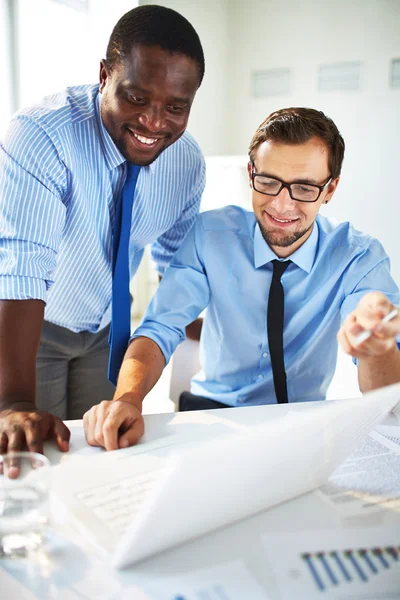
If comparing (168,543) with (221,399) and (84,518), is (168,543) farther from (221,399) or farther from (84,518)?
(221,399)

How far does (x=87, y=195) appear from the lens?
1515mm

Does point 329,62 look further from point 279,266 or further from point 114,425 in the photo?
point 114,425

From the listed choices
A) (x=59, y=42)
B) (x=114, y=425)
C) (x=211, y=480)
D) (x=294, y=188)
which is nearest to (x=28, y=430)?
(x=114, y=425)

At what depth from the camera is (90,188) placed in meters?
1.51

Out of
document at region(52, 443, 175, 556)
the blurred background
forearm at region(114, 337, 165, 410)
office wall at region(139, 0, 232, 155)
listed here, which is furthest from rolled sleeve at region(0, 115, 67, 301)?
office wall at region(139, 0, 232, 155)

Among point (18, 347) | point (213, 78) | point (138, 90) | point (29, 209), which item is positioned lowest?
point (18, 347)

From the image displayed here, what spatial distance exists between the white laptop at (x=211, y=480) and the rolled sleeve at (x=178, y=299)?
0.56 meters

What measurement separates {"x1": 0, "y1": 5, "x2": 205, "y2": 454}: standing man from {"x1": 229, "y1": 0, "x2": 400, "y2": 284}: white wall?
3.56 m

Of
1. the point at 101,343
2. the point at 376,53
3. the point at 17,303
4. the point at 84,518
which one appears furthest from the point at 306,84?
the point at 84,518

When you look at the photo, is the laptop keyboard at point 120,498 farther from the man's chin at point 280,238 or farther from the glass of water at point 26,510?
the man's chin at point 280,238

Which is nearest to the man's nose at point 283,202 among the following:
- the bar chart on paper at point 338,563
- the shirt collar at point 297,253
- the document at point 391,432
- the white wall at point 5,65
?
the shirt collar at point 297,253

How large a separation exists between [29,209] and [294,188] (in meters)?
0.67

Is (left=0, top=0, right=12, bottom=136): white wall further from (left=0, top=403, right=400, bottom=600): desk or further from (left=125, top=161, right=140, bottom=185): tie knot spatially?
(left=0, top=403, right=400, bottom=600): desk

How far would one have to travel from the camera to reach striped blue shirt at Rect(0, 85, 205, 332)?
1322 millimetres
